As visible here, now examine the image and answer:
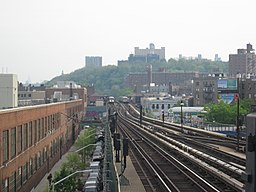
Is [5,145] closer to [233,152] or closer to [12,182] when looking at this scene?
[12,182]

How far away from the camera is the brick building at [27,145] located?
30.0 meters

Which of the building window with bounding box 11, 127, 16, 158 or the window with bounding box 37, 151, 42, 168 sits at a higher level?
the building window with bounding box 11, 127, 16, 158

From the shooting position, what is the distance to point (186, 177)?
24.5m

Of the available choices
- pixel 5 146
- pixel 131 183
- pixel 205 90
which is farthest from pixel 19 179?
pixel 205 90

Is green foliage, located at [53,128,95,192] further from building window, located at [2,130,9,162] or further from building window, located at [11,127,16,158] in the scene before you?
building window, located at [2,130,9,162]

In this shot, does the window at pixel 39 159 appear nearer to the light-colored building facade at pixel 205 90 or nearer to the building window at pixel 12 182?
the building window at pixel 12 182

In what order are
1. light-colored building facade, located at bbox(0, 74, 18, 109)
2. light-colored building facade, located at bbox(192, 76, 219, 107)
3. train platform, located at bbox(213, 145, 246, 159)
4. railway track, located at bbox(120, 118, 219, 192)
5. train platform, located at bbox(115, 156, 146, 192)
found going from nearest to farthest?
1. railway track, located at bbox(120, 118, 219, 192)
2. train platform, located at bbox(115, 156, 146, 192)
3. train platform, located at bbox(213, 145, 246, 159)
4. light-colored building facade, located at bbox(0, 74, 18, 109)
5. light-colored building facade, located at bbox(192, 76, 219, 107)

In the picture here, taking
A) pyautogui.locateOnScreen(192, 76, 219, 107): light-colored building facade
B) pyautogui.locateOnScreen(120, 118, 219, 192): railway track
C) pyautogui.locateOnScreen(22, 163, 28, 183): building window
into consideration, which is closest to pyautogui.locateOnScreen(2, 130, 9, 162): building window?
pyautogui.locateOnScreen(22, 163, 28, 183): building window

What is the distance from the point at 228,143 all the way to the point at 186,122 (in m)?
45.6

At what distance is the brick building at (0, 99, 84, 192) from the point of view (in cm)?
3003

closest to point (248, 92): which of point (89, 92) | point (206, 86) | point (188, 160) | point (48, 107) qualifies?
point (206, 86)

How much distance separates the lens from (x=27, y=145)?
38.8 metres

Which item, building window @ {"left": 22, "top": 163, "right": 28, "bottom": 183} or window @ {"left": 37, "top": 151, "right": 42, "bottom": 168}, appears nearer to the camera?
building window @ {"left": 22, "top": 163, "right": 28, "bottom": 183}

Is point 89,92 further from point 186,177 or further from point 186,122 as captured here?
point 186,177
